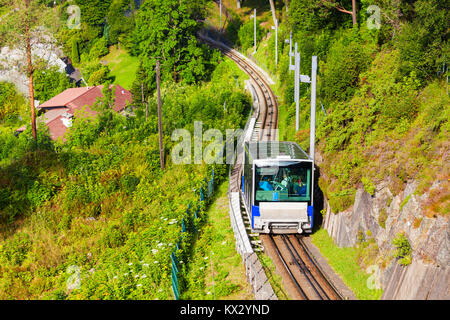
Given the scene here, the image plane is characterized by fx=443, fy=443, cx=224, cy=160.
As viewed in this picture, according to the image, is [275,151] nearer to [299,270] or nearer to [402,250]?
[299,270]

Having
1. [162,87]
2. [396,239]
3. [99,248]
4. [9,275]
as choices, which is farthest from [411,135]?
[162,87]

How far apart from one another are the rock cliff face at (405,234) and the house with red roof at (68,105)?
39.1 meters

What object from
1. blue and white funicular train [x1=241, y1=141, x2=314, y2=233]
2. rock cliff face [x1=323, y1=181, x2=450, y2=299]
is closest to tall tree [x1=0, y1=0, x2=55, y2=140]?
blue and white funicular train [x1=241, y1=141, x2=314, y2=233]

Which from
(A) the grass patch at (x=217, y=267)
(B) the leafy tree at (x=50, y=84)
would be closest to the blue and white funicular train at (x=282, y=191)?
(A) the grass patch at (x=217, y=267)

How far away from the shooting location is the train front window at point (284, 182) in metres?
16.9

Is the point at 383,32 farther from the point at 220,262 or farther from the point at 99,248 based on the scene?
the point at 99,248

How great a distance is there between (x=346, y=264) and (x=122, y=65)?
66.4 metres

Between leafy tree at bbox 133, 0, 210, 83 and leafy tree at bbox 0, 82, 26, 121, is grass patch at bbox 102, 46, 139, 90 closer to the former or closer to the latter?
leafy tree at bbox 0, 82, 26, 121

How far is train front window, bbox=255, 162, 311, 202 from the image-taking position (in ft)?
55.3

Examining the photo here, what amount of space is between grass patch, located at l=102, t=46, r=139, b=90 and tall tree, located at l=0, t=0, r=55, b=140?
3494 centimetres

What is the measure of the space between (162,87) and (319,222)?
34.7 metres

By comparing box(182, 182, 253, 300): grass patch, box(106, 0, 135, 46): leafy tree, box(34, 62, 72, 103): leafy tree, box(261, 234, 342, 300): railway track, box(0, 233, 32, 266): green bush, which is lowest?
box(0, 233, 32, 266): green bush

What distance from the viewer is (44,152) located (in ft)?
101

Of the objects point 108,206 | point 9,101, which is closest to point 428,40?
point 108,206
